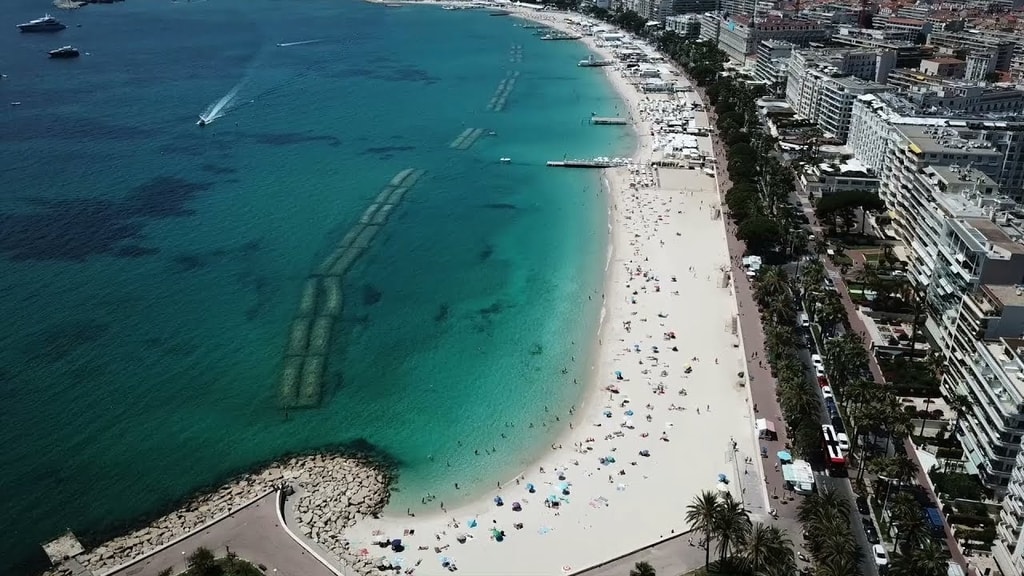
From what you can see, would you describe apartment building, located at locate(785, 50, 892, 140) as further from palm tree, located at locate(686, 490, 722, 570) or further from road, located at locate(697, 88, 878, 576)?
palm tree, located at locate(686, 490, 722, 570)

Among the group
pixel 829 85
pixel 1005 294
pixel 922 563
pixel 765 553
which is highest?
pixel 829 85

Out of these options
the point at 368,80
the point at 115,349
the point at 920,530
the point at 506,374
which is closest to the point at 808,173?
the point at 506,374

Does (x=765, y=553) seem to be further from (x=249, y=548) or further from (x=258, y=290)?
(x=258, y=290)

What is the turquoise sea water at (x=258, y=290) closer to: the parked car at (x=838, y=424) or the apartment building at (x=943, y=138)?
the parked car at (x=838, y=424)

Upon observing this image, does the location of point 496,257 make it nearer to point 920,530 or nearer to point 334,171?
point 334,171

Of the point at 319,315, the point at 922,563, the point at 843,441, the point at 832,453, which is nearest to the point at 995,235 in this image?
the point at 843,441

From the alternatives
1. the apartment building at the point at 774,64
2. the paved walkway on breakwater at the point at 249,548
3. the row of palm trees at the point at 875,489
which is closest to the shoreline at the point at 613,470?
the paved walkway on breakwater at the point at 249,548
